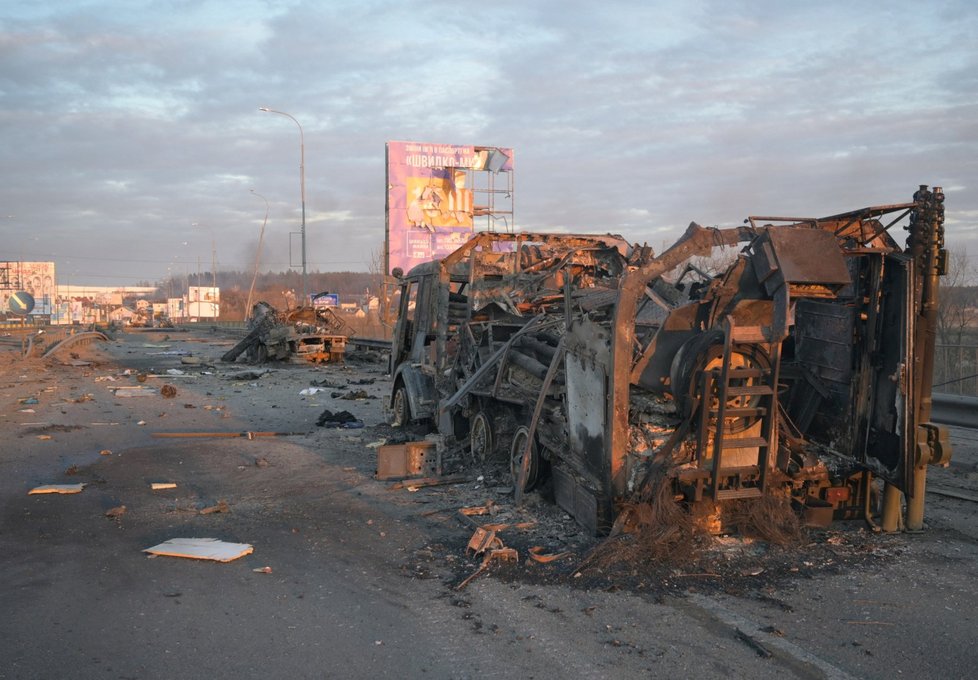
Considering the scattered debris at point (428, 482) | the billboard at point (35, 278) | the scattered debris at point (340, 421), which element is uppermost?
the billboard at point (35, 278)

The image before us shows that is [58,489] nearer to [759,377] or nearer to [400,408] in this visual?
[400,408]

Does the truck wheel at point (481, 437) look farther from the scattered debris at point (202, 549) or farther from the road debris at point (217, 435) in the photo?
the road debris at point (217, 435)

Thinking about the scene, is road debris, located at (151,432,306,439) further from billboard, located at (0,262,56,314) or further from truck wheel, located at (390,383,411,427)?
billboard, located at (0,262,56,314)

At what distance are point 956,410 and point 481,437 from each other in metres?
5.59

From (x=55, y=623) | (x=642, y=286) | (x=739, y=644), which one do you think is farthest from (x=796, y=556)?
(x=55, y=623)

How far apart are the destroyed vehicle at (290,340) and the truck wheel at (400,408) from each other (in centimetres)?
1553

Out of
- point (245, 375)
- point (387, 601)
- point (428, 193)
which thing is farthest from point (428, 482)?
point (428, 193)

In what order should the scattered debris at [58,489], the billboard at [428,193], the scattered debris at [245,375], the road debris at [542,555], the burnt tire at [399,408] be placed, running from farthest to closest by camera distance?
1. the billboard at [428,193]
2. the scattered debris at [245,375]
3. the burnt tire at [399,408]
4. the scattered debris at [58,489]
5. the road debris at [542,555]

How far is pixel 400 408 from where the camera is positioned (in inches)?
448

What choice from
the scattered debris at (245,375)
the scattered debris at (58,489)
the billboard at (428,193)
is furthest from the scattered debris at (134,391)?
the billboard at (428,193)

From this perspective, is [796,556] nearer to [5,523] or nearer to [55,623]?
[55,623]

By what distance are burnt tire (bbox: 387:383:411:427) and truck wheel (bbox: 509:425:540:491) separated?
11.4ft

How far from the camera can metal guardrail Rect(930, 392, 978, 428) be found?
8969 mm

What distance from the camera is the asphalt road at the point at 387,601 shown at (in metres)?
4.02
